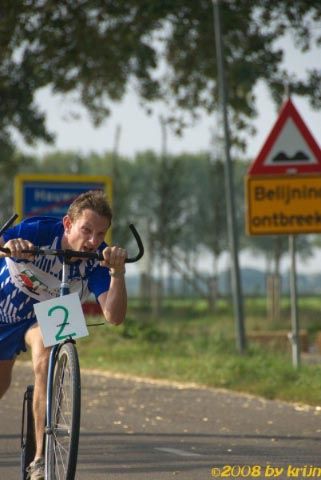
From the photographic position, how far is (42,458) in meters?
5.97

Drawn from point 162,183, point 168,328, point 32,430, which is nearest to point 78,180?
point 168,328

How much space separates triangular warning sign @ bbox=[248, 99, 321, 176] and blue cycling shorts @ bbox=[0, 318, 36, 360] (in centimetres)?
616

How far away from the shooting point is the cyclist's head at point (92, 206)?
5953mm

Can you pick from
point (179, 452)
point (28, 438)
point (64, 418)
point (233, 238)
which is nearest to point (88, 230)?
point (64, 418)

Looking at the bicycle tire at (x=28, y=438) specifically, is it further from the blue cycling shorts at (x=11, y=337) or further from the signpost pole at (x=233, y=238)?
the signpost pole at (x=233, y=238)

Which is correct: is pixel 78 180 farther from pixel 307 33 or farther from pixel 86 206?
pixel 86 206

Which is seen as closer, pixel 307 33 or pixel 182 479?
pixel 182 479

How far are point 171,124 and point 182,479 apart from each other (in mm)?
14927

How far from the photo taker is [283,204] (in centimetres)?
1252

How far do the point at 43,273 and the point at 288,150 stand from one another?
6364 millimetres

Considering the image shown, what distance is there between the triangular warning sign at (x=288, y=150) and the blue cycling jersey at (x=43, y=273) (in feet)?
20.1

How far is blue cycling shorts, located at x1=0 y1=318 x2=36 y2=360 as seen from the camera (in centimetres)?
639

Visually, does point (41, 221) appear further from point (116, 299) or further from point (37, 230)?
point (116, 299)

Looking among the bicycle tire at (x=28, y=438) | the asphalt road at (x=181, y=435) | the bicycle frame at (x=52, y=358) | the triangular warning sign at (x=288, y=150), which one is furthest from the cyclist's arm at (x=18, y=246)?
the triangular warning sign at (x=288, y=150)
